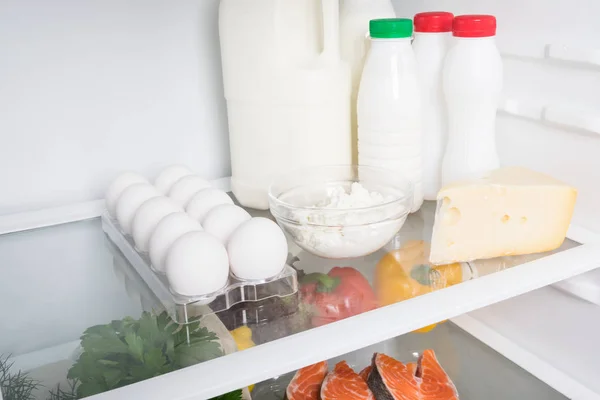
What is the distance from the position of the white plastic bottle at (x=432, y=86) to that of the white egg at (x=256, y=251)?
360mm

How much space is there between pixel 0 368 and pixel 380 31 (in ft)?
2.05

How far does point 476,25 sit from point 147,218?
1.68ft

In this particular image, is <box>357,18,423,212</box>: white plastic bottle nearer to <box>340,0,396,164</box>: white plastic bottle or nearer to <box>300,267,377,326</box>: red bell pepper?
<box>340,0,396,164</box>: white plastic bottle

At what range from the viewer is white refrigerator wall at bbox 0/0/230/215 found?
3.30 ft

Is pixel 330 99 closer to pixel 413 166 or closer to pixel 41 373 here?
pixel 413 166

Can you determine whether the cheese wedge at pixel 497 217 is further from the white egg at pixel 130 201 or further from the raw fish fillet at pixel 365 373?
the white egg at pixel 130 201

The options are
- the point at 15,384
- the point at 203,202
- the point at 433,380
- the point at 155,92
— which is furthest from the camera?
the point at 155,92

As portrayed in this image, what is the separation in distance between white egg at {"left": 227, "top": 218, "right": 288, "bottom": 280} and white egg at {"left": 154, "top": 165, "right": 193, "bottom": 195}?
274 mm

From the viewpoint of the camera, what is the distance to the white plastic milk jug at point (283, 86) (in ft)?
3.07

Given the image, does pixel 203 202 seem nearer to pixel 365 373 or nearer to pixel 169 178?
pixel 169 178

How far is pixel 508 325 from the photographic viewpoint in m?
1.08

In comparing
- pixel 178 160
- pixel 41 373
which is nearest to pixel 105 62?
pixel 178 160

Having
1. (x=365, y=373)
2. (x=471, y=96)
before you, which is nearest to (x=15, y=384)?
(x=365, y=373)

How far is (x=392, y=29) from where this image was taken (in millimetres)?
885
